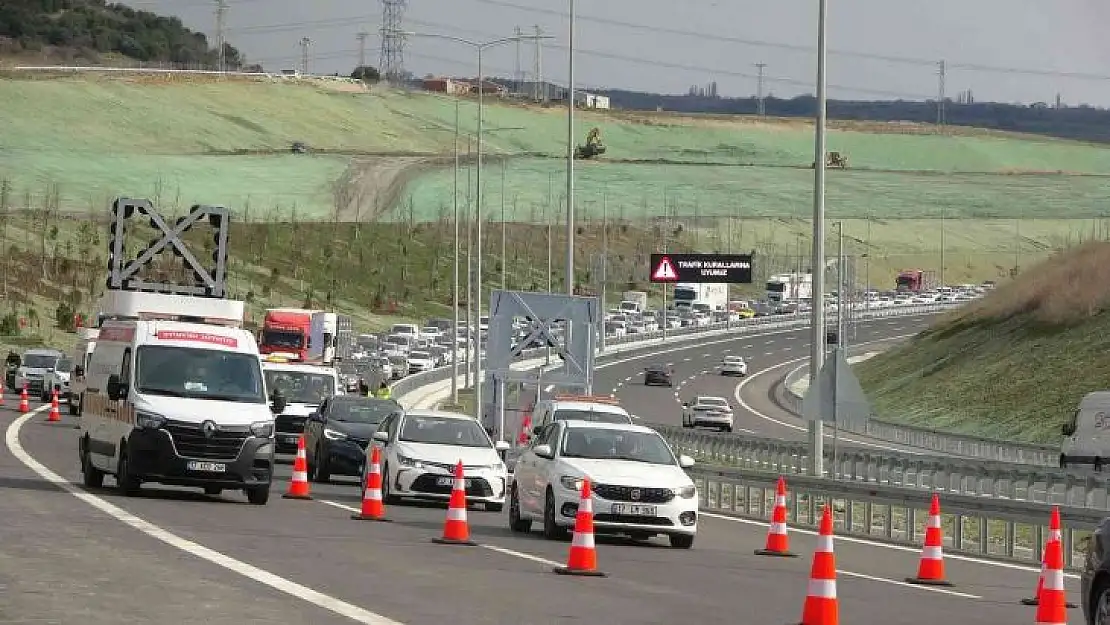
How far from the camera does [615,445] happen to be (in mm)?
28625

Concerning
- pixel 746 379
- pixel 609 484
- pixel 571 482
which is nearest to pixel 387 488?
pixel 571 482

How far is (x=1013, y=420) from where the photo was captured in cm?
9112

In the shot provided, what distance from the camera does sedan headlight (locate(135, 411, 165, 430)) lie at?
1158 inches

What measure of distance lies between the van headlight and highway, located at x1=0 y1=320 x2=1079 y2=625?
3.07ft

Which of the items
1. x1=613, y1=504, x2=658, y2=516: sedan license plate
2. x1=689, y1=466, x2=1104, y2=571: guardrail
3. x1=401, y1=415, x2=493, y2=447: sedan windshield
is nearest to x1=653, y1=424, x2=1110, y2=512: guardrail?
x1=689, y1=466, x2=1104, y2=571: guardrail

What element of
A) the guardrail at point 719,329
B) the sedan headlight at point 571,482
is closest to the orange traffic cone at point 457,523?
the sedan headlight at point 571,482

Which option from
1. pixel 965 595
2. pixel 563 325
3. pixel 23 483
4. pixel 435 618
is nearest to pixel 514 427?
pixel 563 325

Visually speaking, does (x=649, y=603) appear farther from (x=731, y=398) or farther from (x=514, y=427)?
(x=731, y=398)

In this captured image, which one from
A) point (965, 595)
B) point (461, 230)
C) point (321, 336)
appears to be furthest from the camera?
point (461, 230)

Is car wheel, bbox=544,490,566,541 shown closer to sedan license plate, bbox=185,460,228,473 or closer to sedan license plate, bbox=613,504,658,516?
sedan license plate, bbox=613,504,658,516

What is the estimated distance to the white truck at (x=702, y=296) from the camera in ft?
586

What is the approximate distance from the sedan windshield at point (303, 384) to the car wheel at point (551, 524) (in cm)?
2333

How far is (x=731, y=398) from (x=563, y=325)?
52000mm

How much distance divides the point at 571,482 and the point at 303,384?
983 inches
